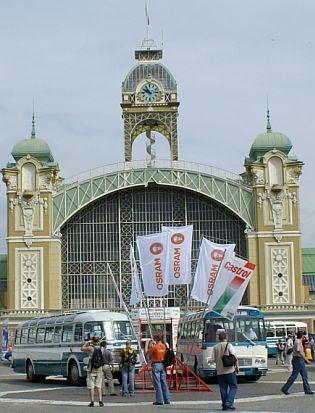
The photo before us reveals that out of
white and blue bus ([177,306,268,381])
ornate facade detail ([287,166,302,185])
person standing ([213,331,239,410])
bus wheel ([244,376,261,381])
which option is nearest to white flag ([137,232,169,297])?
white and blue bus ([177,306,268,381])

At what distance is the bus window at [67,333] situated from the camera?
34562mm

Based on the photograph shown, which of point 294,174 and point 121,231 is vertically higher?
point 294,174

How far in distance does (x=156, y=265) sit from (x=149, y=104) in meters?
41.2

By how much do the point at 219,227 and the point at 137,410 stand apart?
158 ft

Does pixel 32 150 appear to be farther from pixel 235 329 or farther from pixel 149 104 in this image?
pixel 235 329

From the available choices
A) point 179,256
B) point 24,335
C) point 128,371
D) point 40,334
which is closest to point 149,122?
point 24,335

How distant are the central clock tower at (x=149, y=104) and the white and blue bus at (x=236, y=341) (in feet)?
129

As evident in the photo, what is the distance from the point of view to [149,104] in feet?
247

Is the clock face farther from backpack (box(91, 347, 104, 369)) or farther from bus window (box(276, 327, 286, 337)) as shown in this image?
backpack (box(91, 347, 104, 369))

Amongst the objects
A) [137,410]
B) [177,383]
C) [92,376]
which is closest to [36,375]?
[177,383]

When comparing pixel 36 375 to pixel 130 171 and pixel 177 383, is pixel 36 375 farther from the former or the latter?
pixel 130 171

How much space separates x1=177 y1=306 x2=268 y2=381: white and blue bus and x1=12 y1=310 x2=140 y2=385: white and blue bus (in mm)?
2439

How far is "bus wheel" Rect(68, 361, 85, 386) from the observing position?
33.1m

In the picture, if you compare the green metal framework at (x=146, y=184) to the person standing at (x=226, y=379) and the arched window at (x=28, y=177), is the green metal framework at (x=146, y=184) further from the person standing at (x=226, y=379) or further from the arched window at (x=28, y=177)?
the person standing at (x=226, y=379)
